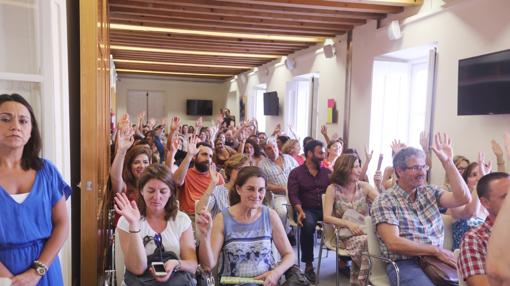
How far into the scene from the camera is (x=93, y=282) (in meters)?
2.69

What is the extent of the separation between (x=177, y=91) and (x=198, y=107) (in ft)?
3.31

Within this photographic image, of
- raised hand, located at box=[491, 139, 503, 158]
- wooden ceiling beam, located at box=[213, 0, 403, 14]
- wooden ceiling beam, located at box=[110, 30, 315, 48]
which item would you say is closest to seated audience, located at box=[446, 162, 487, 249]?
raised hand, located at box=[491, 139, 503, 158]

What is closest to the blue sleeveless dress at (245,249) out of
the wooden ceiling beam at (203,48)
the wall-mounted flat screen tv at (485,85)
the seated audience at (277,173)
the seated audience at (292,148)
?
the seated audience at (277,173)

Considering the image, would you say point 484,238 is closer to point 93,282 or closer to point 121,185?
point 93,282

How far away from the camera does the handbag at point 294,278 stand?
95.2 inches

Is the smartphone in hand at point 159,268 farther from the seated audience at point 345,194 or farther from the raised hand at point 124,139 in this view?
the seated audience at point 345,194

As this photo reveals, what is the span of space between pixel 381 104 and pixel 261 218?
13.1 ft

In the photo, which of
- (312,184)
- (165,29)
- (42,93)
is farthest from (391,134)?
(42,93)

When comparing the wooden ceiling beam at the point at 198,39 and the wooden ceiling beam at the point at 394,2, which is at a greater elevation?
the wooden ceiling beam at the point at 198,39

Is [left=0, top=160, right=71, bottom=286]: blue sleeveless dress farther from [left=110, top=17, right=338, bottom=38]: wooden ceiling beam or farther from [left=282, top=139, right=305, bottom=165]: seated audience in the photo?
[left=110, top=17, right=338, bottom=38]: wooden ceiling beam

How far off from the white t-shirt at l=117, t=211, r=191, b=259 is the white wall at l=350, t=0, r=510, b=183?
120 inches

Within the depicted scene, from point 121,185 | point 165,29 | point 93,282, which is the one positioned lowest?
point 93,282

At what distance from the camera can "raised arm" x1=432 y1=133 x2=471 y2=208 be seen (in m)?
2.68

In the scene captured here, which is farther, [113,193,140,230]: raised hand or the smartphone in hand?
the smartphone in hand
